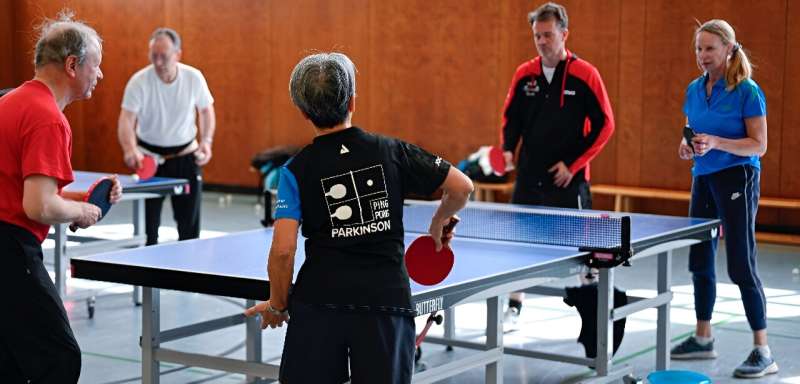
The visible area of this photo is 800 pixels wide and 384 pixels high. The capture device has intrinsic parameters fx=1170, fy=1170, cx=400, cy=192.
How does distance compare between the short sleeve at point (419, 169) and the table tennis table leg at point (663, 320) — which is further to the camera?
the table tennis table leg at point (663, 320)

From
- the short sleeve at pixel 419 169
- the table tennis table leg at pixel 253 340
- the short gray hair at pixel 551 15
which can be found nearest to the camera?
the short sleeve at pixel 419 169

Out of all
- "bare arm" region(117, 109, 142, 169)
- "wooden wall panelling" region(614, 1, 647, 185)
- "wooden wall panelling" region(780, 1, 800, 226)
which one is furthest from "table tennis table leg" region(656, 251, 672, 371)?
"wooden wall panelling" region(614, 1, 647, 185)

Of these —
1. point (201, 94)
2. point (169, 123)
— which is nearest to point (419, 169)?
point (169, 123)

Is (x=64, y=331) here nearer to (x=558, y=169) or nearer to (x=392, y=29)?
(x=558, y=169)

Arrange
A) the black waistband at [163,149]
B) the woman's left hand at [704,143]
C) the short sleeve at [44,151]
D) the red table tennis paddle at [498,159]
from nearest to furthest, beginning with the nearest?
the short sleeve at [44,151] → the woman's left hand at [704,143] → the red table tennis paddle at [498,159] → the black waistband at [163,149]

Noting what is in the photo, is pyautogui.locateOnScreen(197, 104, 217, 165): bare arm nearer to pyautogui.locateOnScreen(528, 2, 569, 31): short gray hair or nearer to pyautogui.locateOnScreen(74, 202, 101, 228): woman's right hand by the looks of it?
pyautogui.locateOnScreen(528, 2, 569, 31): short gray hair

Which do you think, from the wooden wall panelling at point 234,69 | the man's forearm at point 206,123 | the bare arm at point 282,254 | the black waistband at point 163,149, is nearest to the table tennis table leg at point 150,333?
the bare arm at point 282,254

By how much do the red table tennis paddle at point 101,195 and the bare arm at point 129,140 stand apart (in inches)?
121

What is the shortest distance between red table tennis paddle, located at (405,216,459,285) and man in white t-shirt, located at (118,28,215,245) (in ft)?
12.8

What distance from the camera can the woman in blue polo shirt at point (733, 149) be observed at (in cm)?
524

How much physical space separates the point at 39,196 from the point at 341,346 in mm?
973

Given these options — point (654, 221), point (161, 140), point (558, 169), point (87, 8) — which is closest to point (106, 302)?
point (161, 140)

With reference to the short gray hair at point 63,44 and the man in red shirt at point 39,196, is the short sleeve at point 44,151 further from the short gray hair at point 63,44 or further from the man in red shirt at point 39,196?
the short gray hair at point 63,44

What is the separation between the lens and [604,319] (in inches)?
186
